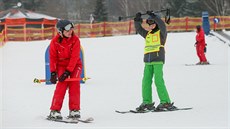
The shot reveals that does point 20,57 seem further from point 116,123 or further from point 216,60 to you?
point 116,123

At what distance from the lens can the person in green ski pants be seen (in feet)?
25.6

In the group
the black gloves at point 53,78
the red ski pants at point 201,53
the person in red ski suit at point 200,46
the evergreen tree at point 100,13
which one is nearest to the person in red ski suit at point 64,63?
the black gloves at point 53,78

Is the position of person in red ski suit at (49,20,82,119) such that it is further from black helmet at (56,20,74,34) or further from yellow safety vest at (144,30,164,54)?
yellow safety vest at (144,30,164,54)

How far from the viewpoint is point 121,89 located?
1107 cm

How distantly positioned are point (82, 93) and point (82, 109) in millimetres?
2234

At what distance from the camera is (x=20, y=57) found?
70.7ft

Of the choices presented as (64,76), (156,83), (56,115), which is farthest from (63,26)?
(156,83)

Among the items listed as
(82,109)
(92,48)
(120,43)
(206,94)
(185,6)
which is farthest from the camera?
(185,6)

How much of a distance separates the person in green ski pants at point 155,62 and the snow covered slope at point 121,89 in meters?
0.38

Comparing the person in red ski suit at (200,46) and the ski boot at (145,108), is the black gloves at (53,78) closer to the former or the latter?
the ski boot at (145,108)

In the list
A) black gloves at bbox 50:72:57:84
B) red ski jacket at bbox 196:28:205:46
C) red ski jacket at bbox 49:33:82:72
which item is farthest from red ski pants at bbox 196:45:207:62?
black gloves at bbox 50:72:57:84

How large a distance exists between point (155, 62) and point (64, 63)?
1.52 metres

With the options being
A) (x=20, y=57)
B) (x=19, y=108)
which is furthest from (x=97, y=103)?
(x=20, y=57)

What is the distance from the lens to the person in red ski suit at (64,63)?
6.88 meters
